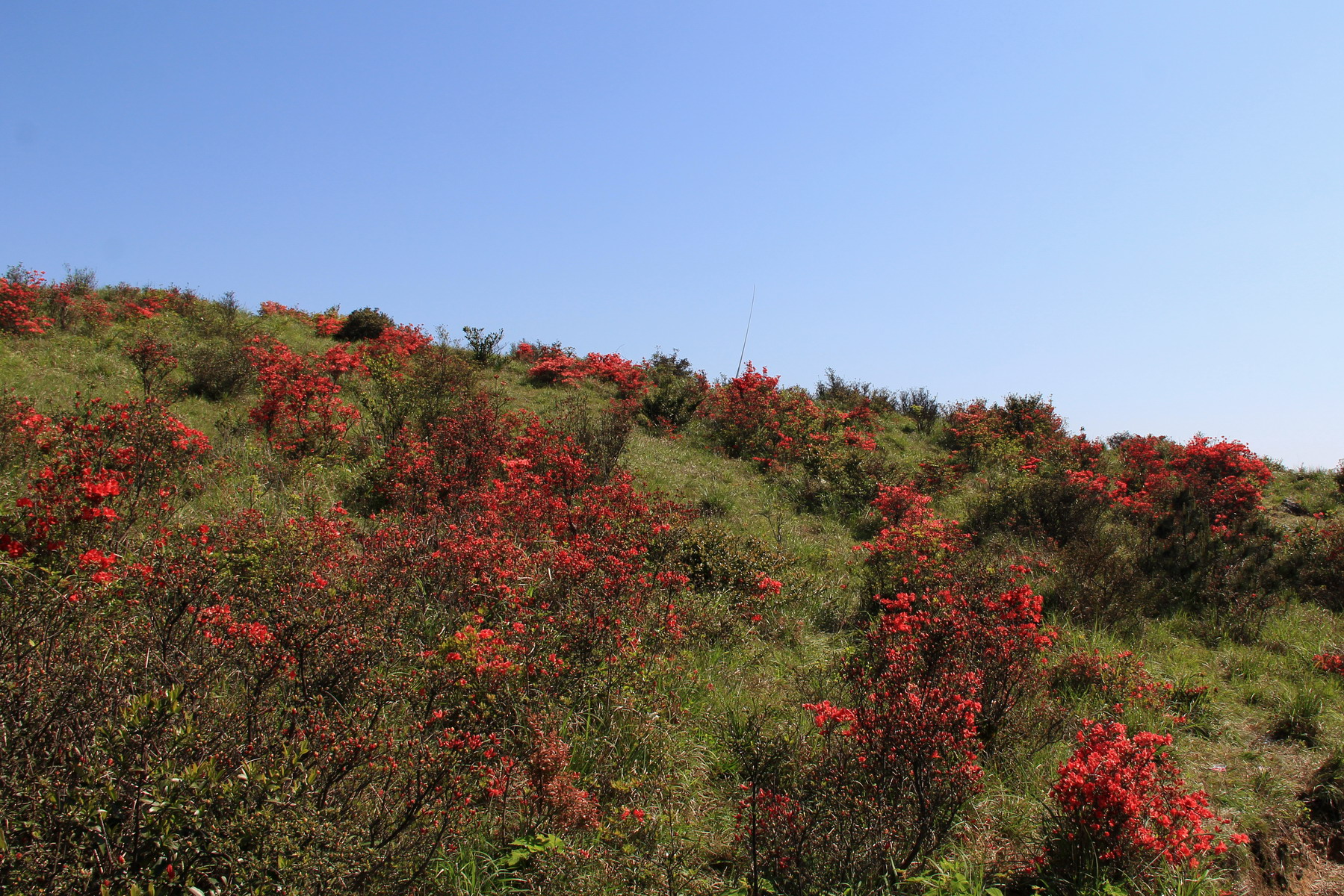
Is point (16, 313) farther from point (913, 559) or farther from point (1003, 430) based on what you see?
point (1003, 430)

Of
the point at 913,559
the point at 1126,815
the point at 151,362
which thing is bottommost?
the point at 1126,815

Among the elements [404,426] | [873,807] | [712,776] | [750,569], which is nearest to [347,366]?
[404,426]

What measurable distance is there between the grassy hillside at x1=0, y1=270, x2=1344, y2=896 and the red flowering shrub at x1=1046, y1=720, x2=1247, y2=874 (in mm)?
23

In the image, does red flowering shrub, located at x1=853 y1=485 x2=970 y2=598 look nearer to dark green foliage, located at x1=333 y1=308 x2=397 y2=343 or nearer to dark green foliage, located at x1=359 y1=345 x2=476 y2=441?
dark green foliage, located at x1=359 y1=345 x2=476 y2=441

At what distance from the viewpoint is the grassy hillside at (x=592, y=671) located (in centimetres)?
261

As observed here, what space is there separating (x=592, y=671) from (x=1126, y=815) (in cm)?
328

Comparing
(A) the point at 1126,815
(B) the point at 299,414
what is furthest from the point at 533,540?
(B) the point at 299,414

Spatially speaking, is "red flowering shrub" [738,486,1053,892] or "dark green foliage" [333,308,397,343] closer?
"red flowering shrub" [738,486,1053,892]

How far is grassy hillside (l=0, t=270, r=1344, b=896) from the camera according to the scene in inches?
103

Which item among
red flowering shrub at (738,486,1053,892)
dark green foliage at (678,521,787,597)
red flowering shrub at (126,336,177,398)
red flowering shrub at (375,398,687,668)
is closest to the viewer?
red flowering shrub at (738,486,1053,892)

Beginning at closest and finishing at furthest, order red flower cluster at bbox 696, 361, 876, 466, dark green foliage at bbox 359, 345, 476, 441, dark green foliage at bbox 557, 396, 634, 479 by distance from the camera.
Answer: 1. dark green foliage at bbox 557, 396, 634, 479
2. dark green foliage at bbox 359, 345, 476, 441
3. red flower cluster at bbox 696, 361, 876, 466

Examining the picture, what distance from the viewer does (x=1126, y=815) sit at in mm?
3541

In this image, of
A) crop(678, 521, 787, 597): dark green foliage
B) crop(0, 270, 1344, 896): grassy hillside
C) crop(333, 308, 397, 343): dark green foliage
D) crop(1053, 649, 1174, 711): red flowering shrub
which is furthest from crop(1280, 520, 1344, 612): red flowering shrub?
crop(333, 308, 397, 343): dark green foliage

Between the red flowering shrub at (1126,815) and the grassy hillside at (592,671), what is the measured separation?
23 mm
